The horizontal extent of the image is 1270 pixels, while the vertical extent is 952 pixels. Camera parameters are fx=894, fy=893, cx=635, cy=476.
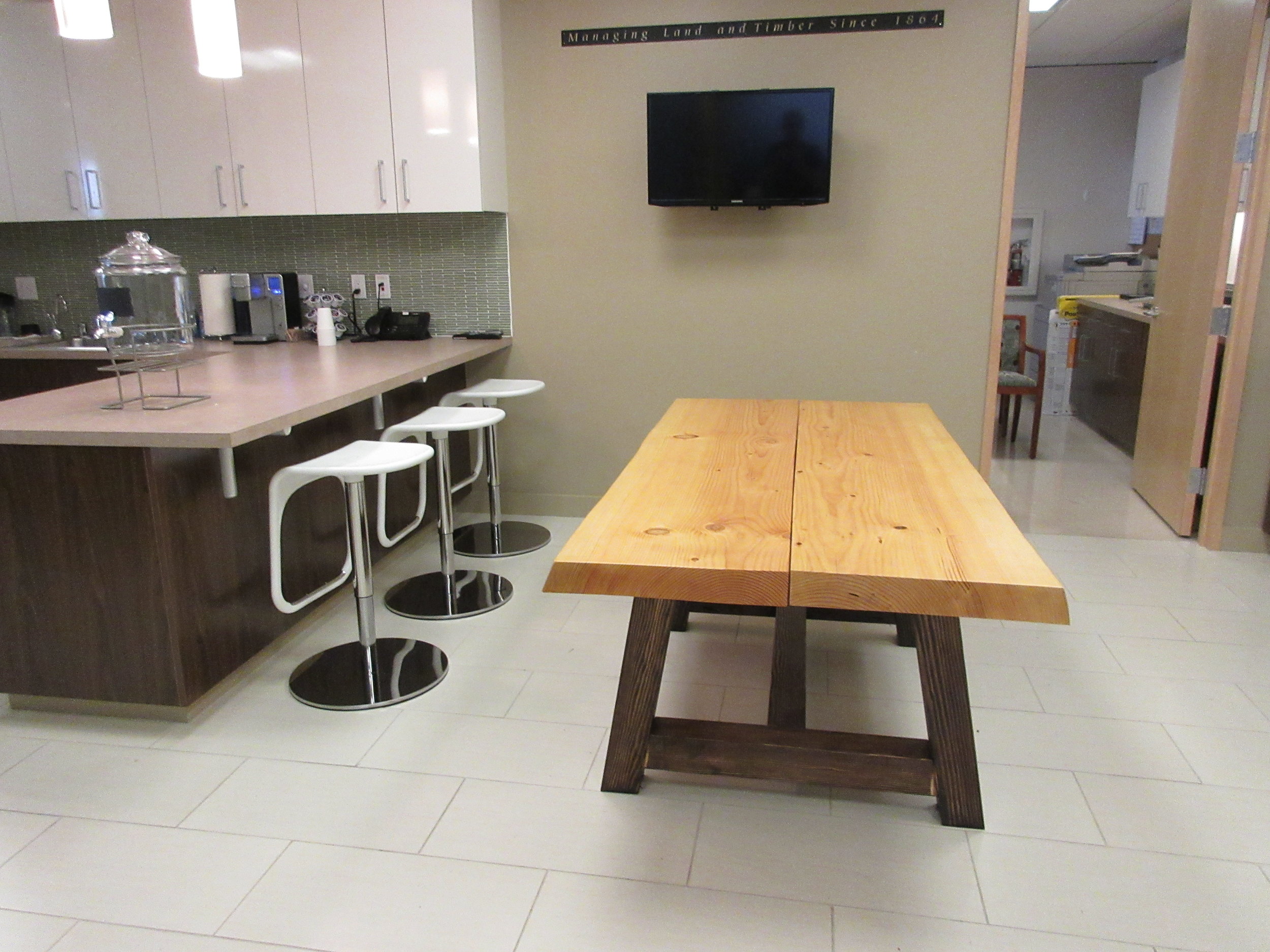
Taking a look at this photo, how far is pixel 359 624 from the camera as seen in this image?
2754 millimetres

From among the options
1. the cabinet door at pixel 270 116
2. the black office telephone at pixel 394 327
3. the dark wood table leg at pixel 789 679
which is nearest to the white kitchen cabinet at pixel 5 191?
the cabinet door at pixel 270 116

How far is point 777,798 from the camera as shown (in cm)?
212

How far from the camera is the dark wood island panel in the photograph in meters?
2.32

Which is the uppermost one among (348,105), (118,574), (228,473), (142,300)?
(348,105)

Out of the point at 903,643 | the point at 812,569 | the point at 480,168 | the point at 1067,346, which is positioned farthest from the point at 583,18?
the point at 1067,346

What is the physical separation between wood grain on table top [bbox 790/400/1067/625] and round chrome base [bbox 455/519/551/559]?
180cm

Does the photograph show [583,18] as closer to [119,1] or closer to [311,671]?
[119,1]

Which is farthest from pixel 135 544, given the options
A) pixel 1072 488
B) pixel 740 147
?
pixel 1072 488

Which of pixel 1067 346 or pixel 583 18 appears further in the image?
pixel 1067 346

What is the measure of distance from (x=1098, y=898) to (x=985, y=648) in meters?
1.20

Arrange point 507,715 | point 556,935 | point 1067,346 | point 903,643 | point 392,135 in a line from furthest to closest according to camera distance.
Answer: point 1067,346
point 392,135
point 903,643
point 507,715
point 556,935

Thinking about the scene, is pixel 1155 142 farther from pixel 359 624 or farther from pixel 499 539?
pixel 359 624

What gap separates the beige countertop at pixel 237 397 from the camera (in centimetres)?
219

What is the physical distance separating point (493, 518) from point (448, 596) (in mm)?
745
